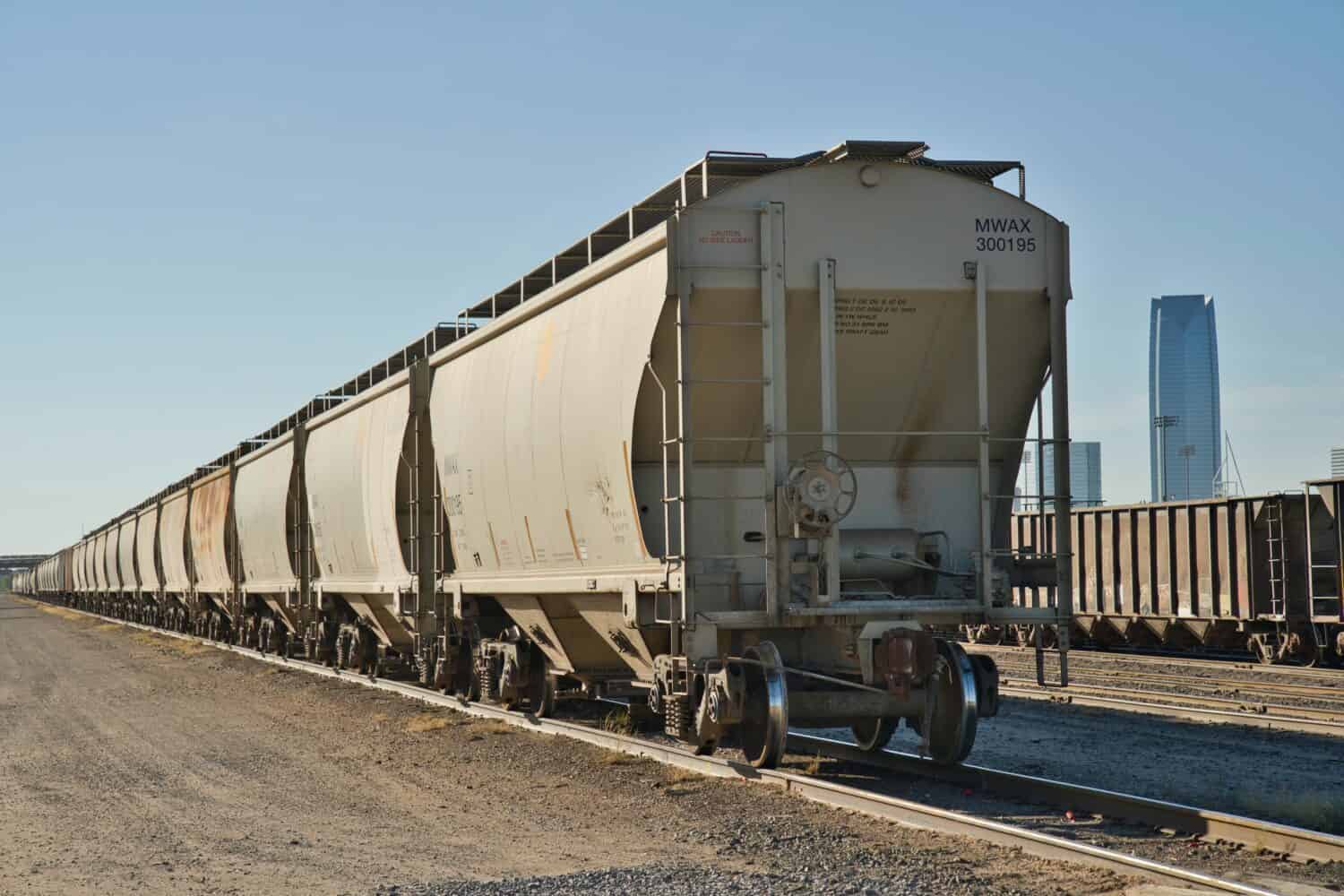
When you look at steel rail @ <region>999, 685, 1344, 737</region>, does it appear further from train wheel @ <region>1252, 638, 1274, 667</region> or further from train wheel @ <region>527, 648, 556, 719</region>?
train wheel @ <region>1252, 638, 1274, 667</region>

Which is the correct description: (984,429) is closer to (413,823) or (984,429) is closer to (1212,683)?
(413,823)

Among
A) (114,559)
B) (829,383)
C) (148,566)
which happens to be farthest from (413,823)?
(114,559)

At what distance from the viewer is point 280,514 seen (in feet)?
84.3

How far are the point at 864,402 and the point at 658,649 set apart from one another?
265 centimetres

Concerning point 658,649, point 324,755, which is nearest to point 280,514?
A: point 324,755

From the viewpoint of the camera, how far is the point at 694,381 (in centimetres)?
1039

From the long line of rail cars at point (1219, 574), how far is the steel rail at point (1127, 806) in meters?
9.28

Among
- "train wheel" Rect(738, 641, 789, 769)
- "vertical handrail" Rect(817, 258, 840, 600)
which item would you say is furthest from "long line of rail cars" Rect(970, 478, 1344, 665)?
"vertical handrail" Rect(817, 258, 840, 600)

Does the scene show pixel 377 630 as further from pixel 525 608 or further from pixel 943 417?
pixel 943 417

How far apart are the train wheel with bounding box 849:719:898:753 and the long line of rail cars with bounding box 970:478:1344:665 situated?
349 inches

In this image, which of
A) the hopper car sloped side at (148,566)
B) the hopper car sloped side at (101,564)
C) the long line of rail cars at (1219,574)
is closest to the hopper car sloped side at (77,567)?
the hopper car sloped side at (101,564)

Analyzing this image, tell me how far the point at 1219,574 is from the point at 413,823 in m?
18.9

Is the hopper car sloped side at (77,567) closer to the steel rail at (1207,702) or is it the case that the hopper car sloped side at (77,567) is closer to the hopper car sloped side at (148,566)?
the hopper car sloped side at (148,566)

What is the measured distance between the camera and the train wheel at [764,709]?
1030 cm
